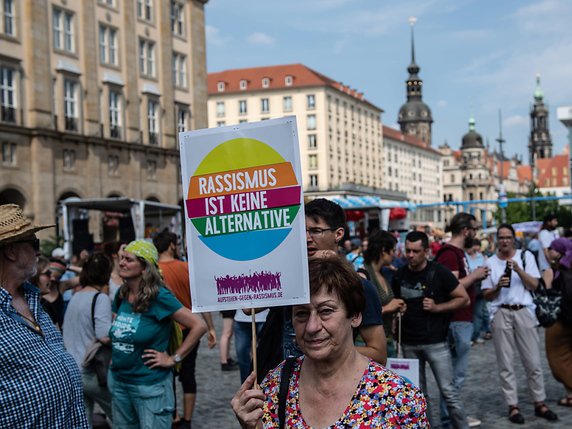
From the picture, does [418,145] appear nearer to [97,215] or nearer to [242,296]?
[97,215]

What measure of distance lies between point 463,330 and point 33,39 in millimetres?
31811

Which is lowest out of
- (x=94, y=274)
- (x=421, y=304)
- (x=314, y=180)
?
(x=421, y=304)

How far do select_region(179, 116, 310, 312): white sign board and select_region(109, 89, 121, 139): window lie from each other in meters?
38.6

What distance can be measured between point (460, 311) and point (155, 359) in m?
3.70

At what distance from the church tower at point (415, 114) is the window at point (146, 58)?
115 m

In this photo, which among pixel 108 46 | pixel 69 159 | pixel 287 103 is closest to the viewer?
pixel 69 159

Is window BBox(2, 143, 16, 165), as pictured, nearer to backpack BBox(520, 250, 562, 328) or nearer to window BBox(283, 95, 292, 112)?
backpack BBox(520, 250, 562, 328)

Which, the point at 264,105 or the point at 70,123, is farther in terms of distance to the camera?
the point at 264,105

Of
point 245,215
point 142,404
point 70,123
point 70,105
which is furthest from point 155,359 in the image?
point 70,105

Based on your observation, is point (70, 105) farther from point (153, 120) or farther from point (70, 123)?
point (153, 120)

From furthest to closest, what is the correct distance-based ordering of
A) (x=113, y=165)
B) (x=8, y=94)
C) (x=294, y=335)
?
(x=113, y=165), (x=8, y=94), (x=294, y=335)

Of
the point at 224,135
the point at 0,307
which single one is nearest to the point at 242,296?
the point at 224,135

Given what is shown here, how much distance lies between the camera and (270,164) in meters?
2.96

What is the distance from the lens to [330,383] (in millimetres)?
2684
